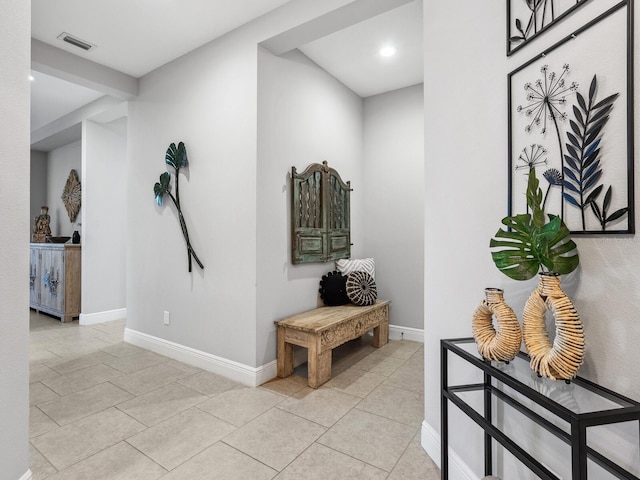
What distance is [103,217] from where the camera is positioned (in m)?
4.70

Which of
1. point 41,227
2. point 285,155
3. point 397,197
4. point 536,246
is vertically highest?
point 285,155

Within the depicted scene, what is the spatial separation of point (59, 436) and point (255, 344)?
1.25 metres

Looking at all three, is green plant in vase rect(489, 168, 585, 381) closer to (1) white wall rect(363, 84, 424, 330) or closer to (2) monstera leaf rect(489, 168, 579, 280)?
(2) monstera leaf rect(489, 168, 579, 280)

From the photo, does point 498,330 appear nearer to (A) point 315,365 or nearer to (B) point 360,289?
Result: (A) point 315,365

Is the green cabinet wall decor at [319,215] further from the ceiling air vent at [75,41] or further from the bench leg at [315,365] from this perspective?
the ceiling air vent at [75,41]

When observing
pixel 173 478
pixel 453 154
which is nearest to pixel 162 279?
pixel 173 478

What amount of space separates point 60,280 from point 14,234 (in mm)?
4128

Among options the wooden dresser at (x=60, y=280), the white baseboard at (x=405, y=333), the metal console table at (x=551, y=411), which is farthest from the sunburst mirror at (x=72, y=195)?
the metal console table at (x=551, y=411)

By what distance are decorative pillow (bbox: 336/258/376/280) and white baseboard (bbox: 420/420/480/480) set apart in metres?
1.84

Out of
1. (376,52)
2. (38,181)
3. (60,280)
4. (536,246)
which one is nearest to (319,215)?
(376,52)

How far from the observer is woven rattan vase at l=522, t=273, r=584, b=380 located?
86cm

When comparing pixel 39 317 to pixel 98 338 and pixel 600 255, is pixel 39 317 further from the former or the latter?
pixel 600 255

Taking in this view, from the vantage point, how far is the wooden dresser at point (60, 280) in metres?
4.64

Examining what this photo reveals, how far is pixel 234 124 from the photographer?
2787 mm
